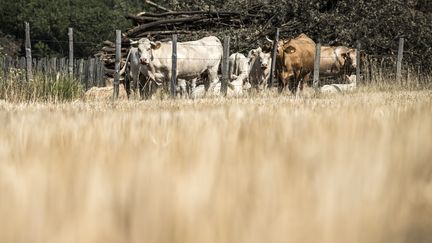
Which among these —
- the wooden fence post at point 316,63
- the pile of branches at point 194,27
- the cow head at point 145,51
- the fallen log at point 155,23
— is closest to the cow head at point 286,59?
the wooden fence post at point 316,63

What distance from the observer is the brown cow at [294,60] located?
52.0ft

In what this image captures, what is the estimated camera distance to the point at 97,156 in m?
0.94

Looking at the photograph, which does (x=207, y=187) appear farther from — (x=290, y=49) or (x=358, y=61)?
(x=358, y=61)

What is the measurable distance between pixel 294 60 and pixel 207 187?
15368 millimetres

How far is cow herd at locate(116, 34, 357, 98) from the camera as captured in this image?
13.7 m

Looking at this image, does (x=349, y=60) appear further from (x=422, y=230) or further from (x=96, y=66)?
(x=422, y=230)

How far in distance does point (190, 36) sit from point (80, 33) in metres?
37.0

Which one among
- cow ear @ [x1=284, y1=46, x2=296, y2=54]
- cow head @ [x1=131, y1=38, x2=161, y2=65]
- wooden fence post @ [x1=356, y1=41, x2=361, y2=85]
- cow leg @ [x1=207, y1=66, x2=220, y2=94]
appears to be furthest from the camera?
wooden fence post @ [x1=356, y1=41, x2=361, y2=85]

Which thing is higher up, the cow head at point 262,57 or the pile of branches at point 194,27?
the pile of branches at point 194,27

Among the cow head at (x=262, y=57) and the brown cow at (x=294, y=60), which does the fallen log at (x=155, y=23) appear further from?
the brown cow at (x=294, y=60)

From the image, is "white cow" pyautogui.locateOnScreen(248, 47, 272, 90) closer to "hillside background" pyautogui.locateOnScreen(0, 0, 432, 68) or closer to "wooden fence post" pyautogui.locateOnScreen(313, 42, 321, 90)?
"wooden fence post" pyautogui.locateOnScreen(313, 42, 321, 90)

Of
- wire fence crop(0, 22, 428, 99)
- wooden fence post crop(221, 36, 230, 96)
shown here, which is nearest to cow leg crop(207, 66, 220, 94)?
wire fence crop(0, 22, 428, 99)

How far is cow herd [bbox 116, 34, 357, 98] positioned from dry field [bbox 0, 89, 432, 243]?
11.7 m

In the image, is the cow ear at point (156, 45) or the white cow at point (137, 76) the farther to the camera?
the white cow at point (137, 76)
